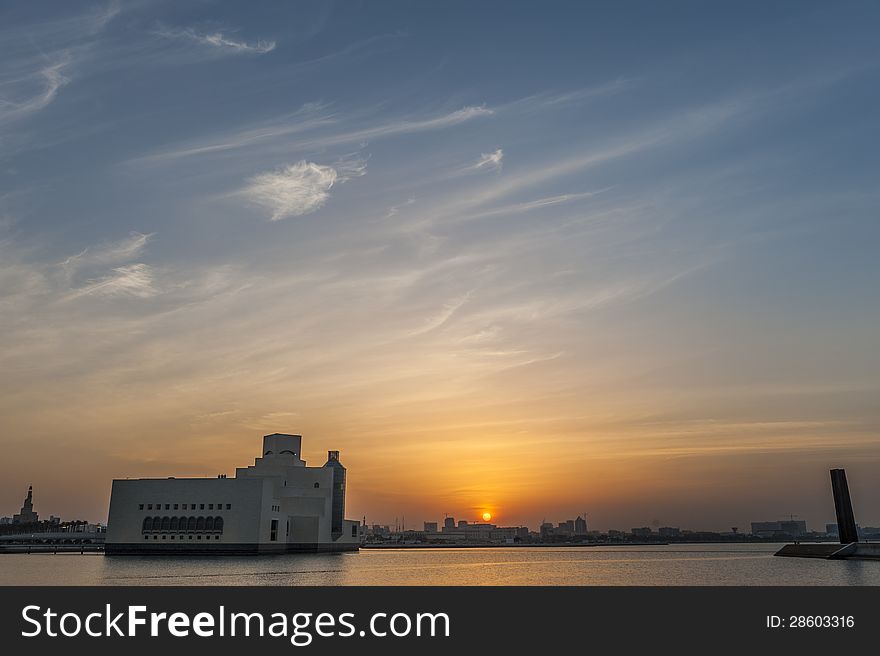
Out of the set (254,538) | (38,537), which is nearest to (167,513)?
(254,538)

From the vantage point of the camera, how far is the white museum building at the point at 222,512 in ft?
386

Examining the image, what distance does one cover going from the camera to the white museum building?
4628 inches

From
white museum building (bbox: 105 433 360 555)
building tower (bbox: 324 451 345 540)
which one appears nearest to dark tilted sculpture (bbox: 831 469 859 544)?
white museum building (bbox: 105 433 360 555)

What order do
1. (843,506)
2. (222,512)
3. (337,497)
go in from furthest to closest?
(337,497), (222,512), (843,506)

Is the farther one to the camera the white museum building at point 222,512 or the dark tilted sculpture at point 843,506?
the white museum building at point 222,512

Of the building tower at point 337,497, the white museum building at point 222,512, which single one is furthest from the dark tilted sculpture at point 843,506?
the building tower at point 337,497

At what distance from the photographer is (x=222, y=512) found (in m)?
119

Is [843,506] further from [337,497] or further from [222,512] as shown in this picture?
[222,512]

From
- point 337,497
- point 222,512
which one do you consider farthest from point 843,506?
point 222,512

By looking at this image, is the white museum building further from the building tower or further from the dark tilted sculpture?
the dark tilted sculpture

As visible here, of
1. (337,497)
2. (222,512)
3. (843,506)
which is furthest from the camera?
(337,497)

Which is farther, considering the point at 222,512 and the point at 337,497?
the point at 337,497

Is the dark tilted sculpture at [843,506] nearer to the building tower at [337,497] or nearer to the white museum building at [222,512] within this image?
the white museum building at [222,512]

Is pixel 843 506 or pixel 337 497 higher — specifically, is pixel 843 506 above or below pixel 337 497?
below
